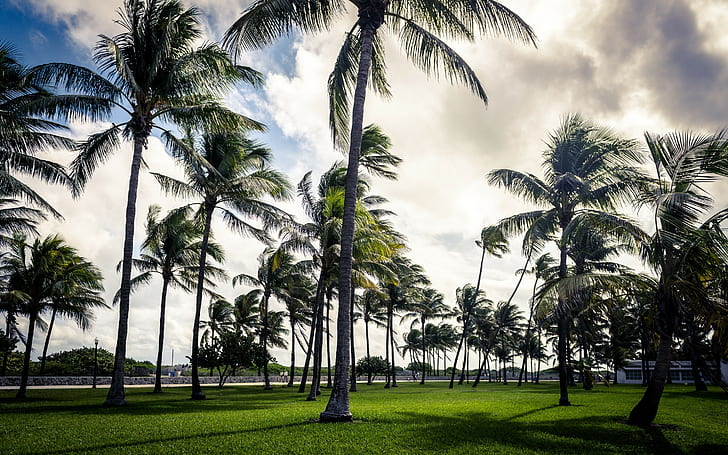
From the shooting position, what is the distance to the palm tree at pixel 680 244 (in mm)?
10109

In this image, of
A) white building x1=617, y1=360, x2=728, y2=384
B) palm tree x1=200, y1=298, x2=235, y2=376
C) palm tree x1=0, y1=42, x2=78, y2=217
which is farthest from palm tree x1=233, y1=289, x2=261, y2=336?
white building x1=617, y1=360, x2=728, y2=384

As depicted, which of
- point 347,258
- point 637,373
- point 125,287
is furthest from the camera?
point 637,373

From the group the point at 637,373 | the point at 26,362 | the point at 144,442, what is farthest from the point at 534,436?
the point at 637,373

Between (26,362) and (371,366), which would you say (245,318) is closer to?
(371,366)

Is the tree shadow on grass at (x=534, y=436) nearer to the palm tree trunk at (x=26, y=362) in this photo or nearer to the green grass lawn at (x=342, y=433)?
the green grass lawn at (x=342, y=433)

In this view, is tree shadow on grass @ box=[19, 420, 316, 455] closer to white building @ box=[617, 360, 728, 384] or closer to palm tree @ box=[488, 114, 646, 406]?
palm tree @ box=[488, 114, 646, 406]

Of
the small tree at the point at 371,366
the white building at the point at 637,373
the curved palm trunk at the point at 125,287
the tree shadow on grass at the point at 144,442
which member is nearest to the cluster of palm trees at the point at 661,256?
the tree shadow on grass at the point at 144,442

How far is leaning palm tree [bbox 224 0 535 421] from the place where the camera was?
10883 mm

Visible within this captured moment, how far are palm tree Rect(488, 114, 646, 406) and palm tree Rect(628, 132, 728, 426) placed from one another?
4291mm

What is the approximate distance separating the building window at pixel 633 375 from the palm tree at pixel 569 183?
49.4 m

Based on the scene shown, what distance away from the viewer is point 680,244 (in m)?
11.1

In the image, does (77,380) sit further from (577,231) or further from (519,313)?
(519,313)

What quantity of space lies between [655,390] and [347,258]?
8.17 meters

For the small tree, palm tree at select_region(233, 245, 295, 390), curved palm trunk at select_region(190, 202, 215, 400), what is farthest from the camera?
the small tree
